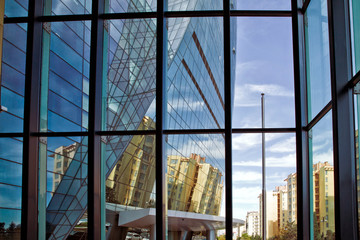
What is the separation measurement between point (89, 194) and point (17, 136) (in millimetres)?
1977

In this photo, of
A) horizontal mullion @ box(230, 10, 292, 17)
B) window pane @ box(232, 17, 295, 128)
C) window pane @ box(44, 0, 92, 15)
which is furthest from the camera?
window pane @ box(44, 0, 92, 15)

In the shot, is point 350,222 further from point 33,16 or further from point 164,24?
point 33,16

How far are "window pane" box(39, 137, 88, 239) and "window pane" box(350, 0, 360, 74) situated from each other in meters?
5.63

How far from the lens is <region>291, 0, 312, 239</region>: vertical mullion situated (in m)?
8.27

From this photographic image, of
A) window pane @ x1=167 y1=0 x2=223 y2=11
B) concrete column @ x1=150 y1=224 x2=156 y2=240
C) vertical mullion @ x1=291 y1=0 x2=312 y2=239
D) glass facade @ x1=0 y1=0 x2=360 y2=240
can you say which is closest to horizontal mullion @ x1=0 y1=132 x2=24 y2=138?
glass facade @ x1=0 y1=0 x2=360 y2=240

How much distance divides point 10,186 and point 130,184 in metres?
2.53

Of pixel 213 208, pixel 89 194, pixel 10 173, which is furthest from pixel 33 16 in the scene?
pixel 213 208

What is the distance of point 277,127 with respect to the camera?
8.69m

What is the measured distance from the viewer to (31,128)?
29.4 feet

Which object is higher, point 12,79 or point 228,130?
point 12,79

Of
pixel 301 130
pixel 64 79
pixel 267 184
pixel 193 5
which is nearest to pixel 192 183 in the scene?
pixel 267 184

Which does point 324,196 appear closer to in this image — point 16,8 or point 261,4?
point 261,4

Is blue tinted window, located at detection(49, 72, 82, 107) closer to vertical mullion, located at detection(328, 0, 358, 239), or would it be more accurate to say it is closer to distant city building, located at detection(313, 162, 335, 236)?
distant city building, located at detection(313, 162, 335, 236)

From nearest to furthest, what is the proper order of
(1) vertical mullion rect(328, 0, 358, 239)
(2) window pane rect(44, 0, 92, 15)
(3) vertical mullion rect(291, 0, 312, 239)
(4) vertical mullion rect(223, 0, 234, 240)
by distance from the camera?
(1) vertical mullion rect(328, 0, 358, 239) → (3) vertical mullion rect(291, 0, 312, 239) → (4) vertical mullion rect(223, 0, 234, 240) → (2) window pane rect(44, 0, 92, 15)
